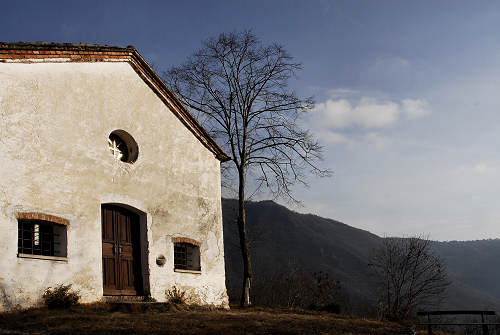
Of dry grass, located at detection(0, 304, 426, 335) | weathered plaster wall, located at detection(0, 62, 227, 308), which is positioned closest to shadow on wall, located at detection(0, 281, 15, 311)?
weathered plaster wall, located at detection(0, 62, 227, 308)

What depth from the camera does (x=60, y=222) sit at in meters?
11.8

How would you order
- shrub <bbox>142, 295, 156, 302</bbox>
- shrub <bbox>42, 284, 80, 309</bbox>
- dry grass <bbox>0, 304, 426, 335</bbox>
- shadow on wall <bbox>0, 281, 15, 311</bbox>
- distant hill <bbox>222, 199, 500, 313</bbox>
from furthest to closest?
distant hill <bbox>222, 199, 500, 313</bbox> → shrub <bbox>142, 295, 156, 302</bbox> → shrub <bbox>42, 284, 80, 309</bbox> → shadow on wall <bbox>0, 281, 15, 311</bbox> → dry grass <bbox>0, 304, 426, 335</bbox>

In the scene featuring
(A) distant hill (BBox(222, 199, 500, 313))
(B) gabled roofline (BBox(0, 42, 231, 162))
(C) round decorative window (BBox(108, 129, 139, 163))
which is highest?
(B) gabled roofline (BBox(0, 42, 231, 162))

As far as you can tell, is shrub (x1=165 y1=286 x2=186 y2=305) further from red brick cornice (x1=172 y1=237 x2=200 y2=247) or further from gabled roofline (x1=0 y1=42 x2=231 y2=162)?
gabled roofline (x1=0 y1=42 x2=231 y2=162)

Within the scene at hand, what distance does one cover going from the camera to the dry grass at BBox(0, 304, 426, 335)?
906 centimetres

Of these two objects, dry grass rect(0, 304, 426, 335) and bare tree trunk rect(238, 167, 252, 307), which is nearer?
dry grass rect(0, 304, 426, 335)

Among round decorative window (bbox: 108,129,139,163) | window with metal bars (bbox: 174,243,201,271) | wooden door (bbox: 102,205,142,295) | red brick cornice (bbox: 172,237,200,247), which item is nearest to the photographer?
wooden door (bbox: 102,205,142,295)

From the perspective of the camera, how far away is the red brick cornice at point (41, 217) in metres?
11.1

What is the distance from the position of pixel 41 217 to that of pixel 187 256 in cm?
579

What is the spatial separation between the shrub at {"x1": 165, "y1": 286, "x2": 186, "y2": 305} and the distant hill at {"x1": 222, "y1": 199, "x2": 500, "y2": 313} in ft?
164

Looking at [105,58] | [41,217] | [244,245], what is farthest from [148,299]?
[105,58]

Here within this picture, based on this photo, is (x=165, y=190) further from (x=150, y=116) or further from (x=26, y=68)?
(x=26, y=68)

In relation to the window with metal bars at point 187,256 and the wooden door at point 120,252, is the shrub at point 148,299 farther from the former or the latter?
the window with metal bars at point 187,256

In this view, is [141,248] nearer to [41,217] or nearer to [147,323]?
[41,217]
